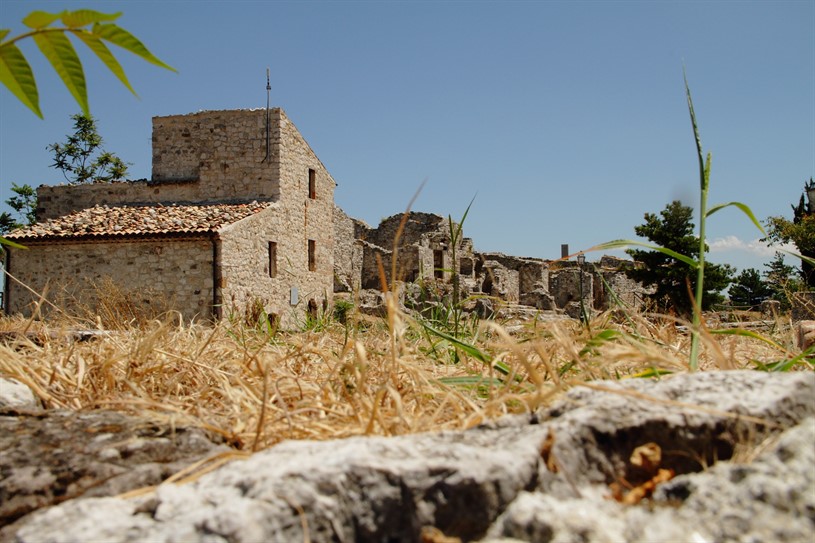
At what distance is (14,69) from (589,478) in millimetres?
1276

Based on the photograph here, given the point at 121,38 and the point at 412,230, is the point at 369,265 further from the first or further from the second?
the point at 121,38

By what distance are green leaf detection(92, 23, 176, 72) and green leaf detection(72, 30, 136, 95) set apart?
1 cm

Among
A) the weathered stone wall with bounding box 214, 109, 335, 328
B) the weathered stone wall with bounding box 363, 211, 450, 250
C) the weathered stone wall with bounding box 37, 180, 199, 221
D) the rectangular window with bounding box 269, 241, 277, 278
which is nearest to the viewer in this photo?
the weathered stone wall with bounding box 214, 109, 335, 328

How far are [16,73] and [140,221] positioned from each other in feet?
54.4

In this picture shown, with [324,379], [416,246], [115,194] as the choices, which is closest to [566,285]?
[416,246]

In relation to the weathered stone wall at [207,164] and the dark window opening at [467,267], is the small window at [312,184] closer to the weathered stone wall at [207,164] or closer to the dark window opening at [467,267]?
the weathered stone wall at [207,164]

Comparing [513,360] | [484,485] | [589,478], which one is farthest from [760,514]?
[513,360]

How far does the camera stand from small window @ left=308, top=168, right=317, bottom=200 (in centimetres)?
2072

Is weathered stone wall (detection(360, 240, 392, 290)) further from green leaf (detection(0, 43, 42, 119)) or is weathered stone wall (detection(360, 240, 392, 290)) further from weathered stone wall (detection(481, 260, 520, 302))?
green leaf (detection(0, 43, 42, 119))

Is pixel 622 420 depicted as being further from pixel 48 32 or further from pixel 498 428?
pixel 48 32

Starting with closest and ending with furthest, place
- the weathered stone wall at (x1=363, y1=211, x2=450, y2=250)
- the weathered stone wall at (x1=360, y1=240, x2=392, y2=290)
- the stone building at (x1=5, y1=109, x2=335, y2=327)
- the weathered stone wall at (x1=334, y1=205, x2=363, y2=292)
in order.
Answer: the stone building at (x1=5, y1=109, x2=335, y2=327), the weathered stone wall at (x1=334, y1=205, x2=363, y2=292), the weathered stone wall at (x1=363, y1=211, x2=450, y2=250), the weathered stone wall at (x1=360, y1=240, x2=392, y2=290)

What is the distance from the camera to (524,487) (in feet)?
3.54

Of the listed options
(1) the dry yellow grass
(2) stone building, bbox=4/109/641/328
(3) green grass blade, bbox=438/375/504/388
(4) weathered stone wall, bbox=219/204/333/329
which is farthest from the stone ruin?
(3) green grass blade, bbox=438/375/504/388

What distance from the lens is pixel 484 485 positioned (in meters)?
1.04
